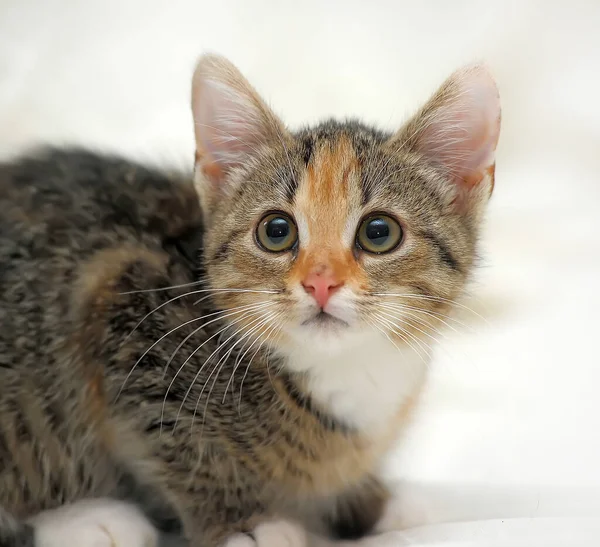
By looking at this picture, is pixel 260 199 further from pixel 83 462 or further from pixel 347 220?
pixel 83 462

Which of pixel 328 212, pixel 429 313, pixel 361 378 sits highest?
pixel 328 212

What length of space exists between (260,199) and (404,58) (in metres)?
0.73

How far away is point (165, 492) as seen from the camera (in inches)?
45.2

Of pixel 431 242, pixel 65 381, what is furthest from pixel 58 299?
pixel 431 242

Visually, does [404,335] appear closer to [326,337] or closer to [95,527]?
[326,337]

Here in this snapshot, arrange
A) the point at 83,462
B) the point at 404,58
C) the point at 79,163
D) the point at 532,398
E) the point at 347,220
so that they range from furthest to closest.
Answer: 1. the point at 404,58
2. the point at 532,398
3. the point at 79,163
4. the point at 83,462
5. the point at 347,220

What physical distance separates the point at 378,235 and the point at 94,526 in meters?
0.56

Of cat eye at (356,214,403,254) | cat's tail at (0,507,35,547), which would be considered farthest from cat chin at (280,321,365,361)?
cat's tail at (0,507,35,547)

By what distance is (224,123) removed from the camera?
1.21m

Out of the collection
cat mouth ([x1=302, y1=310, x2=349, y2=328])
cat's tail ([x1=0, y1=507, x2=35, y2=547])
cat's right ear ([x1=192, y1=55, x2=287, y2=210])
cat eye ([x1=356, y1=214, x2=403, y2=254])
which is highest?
cat's right ear ([x1=192, y1=55, x2=287, y2=210])

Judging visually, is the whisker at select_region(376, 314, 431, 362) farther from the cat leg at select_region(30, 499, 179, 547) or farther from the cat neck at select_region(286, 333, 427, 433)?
the cat leg at select_region(30, 499, 179, 547)

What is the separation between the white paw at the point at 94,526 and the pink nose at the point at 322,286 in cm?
42

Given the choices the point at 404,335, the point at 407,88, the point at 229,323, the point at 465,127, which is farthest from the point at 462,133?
the point at 407,88

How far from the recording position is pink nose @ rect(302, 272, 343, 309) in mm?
991
